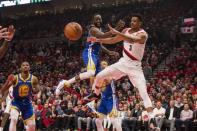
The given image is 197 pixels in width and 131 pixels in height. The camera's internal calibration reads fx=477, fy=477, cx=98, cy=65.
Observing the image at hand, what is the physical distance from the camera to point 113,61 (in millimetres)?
25656

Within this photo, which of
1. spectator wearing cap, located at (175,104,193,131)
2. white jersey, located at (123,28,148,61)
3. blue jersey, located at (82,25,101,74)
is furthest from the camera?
spectator wearing cap, located at (175,104,193,131)

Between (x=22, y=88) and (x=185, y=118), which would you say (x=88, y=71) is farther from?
(x=185, y=118)

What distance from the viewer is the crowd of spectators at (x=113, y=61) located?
17156 millimetres

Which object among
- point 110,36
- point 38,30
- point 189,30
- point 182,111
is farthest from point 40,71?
point 110,36

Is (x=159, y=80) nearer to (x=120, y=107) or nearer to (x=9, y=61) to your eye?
(x=120, y=107)

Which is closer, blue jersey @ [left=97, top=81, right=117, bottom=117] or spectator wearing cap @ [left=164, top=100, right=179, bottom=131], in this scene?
blue jersey @ [left=97, top=81, right=117, bottom=117]

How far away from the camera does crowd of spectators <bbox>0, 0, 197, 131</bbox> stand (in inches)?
675

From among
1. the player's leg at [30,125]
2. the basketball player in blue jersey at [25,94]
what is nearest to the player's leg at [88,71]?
the basketball player in blue jersey at [25,94]

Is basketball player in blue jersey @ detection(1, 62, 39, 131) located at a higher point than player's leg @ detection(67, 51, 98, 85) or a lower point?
lower

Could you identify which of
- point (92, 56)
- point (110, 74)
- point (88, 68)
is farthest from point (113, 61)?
point (110, 74)

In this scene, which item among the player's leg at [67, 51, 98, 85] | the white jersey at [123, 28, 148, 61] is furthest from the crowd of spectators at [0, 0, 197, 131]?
the white jersey at [123, 28, 148, 61]

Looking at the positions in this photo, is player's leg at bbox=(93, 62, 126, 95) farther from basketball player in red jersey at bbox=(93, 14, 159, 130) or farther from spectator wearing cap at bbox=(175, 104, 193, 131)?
spectator wearing cap at bbox=(175, 104, 193, 131)

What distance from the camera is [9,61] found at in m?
32.4

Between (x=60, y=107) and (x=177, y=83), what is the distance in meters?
5.05
